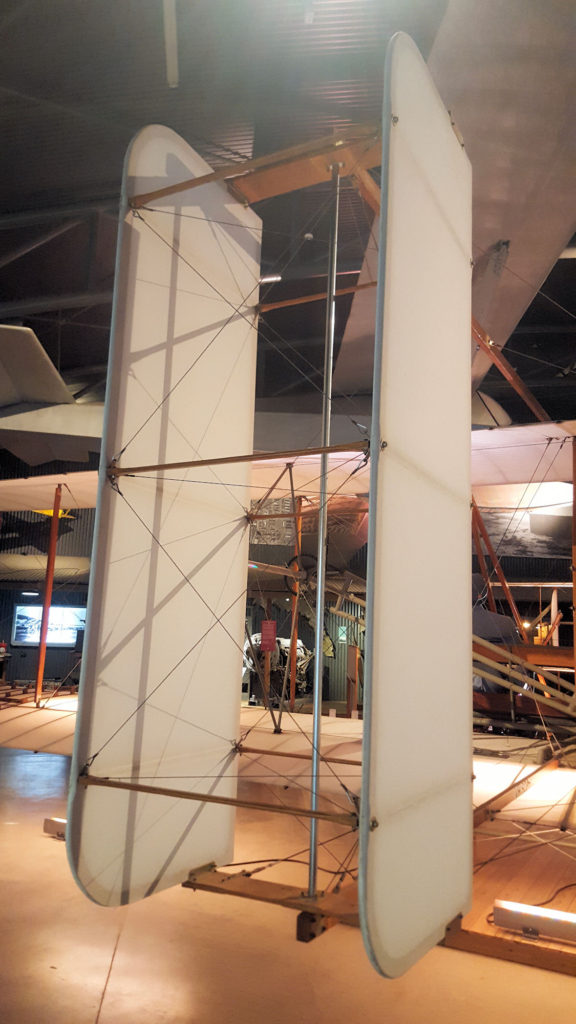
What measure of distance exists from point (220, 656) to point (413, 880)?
57.0 inches

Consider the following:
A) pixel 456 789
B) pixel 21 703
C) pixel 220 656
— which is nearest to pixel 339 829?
pixel 220 656

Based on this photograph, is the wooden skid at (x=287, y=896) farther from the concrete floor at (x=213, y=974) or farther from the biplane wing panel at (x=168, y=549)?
the concrete floor at (x=213, y=974)

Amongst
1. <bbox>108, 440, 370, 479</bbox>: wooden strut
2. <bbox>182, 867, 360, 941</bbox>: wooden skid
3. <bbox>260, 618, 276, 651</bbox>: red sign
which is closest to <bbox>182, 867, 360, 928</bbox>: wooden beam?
<bbox>182, 867, 360, 941</bbox>: wooden skid

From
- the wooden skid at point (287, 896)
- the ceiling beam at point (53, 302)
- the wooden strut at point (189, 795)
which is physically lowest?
the wooden skid at point (287, 896)

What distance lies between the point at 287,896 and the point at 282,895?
0.07 ft

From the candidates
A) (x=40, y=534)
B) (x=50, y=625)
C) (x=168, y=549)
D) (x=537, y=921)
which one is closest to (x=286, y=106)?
(x=168, y=549)

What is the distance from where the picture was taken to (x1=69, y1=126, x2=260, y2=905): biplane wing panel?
2.75m

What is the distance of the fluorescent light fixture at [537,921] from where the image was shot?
10.9ft

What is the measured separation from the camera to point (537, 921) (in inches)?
132

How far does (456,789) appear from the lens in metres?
2.56

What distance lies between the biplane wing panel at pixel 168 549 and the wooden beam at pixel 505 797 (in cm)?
258

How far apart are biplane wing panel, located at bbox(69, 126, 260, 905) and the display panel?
1619cm

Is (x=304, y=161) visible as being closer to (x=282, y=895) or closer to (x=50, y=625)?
(x=282, y=895)

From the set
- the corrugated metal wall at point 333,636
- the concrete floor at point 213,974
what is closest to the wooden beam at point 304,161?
the concrete floor at point 213,974
